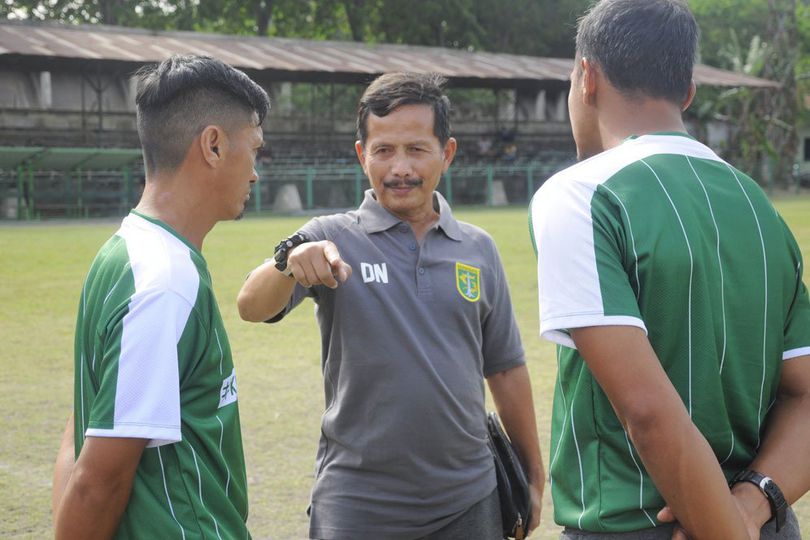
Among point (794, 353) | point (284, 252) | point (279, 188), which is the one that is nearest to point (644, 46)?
point (794, 353)

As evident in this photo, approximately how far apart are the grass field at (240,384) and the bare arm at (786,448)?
255 cm

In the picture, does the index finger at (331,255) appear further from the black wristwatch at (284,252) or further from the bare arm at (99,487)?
the bare arm at (99,487)

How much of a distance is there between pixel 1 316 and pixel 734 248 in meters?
9.49

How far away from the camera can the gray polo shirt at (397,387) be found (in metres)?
2.94

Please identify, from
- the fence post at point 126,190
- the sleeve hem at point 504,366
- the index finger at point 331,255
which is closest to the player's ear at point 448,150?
the sleeve hem at point 504,366

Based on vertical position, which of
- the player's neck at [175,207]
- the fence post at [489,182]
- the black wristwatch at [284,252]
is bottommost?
the fence post at [489,182]

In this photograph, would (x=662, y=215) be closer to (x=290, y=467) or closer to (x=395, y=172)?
(x=395, y=172)

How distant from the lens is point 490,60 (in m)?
35.8

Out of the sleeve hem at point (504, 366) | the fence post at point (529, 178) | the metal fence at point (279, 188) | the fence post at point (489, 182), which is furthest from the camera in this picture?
the fence post at point (529, 178)

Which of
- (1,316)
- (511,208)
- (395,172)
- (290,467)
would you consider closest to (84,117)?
(511,208)

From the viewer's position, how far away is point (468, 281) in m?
3.15

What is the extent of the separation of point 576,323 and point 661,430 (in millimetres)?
244

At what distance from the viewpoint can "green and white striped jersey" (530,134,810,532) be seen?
2029mm

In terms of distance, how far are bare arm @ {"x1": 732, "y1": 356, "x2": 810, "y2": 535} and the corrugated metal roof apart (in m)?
24.6
